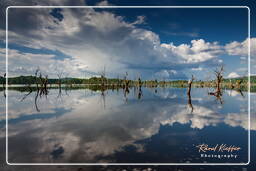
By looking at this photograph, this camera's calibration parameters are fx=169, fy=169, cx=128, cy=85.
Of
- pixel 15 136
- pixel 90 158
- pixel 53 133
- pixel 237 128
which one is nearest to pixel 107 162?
pixel 90 158

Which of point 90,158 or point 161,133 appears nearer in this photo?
point 90,158

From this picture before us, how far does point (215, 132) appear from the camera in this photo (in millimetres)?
11344

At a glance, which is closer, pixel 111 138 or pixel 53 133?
pixel 111 138

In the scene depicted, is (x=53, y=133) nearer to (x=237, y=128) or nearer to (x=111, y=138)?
(x=111, y=138)

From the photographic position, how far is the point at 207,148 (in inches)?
334

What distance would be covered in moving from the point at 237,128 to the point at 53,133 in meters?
13.0

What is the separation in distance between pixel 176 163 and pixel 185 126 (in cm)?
A: 643

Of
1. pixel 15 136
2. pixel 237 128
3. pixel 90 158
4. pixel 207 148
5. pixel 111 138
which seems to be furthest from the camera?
pixel 237 128

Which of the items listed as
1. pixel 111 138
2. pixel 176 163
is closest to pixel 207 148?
pixel 176 163

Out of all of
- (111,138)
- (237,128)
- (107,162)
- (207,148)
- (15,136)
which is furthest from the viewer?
(237,128)

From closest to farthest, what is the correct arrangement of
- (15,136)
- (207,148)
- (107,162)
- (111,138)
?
(107,162)
(207,148)
(111,138)
(15,136)

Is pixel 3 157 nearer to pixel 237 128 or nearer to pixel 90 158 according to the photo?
pixel 90 158

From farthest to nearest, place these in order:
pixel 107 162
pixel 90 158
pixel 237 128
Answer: pixel 237 128 → pixel 90 158 → pixel 107 162

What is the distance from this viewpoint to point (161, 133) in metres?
11.2
